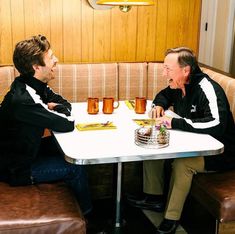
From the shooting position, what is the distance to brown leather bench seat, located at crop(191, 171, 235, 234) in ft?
7.39

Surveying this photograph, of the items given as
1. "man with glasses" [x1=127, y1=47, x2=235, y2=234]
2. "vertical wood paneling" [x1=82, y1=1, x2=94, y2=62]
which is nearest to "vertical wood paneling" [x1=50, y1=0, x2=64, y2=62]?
"vertical wood paneling" [x1=82, y1=1, x2=94, y2=62]

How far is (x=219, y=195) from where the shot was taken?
2283mm

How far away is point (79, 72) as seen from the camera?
11.2 ft

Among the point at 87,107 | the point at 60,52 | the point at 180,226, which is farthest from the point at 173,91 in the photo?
the point at 60,52

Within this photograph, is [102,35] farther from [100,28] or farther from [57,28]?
[57,28]

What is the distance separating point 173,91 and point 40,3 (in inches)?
51.6

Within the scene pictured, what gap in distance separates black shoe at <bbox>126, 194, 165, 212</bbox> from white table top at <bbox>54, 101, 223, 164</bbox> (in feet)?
2.13

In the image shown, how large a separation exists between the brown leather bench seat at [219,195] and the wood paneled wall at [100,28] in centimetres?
159

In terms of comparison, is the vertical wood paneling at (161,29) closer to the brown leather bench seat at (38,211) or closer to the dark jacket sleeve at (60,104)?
the dark jacket sleeve at (60,104)

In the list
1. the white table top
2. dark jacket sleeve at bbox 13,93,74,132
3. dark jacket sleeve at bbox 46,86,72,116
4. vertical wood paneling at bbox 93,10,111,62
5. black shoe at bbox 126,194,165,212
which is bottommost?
black shoe at bbox 126,194,165,212

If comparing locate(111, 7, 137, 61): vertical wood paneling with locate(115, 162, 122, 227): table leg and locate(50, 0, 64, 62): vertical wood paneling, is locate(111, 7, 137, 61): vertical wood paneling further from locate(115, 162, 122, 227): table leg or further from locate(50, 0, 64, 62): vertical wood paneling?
locate(115, 162, 122, 227): table leg

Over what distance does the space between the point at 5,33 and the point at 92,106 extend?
121 cm

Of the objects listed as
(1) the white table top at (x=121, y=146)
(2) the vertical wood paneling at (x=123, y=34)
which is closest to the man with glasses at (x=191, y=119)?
(1) the white table top at (x=121, y=146)

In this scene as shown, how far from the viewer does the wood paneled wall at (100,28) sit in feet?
11.2
